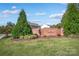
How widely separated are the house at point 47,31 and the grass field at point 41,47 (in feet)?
0.18

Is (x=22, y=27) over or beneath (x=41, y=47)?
over

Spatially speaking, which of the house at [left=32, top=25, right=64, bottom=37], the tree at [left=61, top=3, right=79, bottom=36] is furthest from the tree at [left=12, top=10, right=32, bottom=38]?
the tree at [left=61, top=3, right=79, bottom=36]

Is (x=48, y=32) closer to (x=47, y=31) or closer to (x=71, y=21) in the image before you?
(x=47, y=31)

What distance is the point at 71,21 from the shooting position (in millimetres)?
2357

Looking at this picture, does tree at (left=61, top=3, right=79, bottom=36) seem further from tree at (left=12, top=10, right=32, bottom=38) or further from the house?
tree at (left=12, top=10, right=32, bottom=38)

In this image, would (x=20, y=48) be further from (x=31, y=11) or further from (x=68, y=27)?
(x=68, y=27)

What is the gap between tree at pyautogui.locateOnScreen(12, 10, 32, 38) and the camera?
2336mm

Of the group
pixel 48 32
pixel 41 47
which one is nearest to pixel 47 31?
pixel 48 32

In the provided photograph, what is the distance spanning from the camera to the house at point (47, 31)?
92.9 inches

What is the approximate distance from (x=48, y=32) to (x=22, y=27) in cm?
29

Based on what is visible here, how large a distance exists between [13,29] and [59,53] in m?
0.56

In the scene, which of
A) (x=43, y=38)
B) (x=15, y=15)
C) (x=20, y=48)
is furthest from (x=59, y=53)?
(x=15, y=15)

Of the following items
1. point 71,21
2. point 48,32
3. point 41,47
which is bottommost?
point 41,47

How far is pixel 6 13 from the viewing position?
91.9 inches
